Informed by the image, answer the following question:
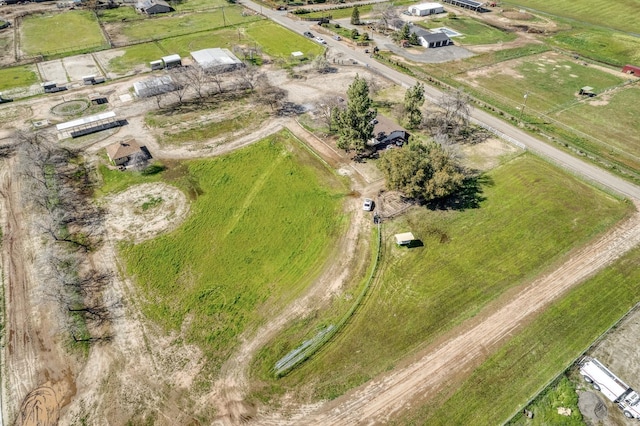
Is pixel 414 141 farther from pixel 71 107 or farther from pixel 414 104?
pixel 71 107

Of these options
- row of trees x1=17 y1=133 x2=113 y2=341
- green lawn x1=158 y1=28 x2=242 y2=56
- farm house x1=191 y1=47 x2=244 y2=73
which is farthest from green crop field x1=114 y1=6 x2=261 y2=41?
row of trees x1=17 y1=133 x2=113 y2=341

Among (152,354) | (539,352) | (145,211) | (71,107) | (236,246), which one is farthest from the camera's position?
(71,107)

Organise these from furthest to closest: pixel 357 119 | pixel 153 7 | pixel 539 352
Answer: pixel 153 7 → pixel 357 119 → pixel 539 352

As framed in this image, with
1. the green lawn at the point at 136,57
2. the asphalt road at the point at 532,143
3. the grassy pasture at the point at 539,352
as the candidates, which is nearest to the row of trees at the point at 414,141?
the asphalt road at the point at 532,143

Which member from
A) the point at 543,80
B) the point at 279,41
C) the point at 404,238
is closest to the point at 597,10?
the point at 543,80

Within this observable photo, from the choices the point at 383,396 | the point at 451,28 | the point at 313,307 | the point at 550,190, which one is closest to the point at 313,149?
the point at 313,307

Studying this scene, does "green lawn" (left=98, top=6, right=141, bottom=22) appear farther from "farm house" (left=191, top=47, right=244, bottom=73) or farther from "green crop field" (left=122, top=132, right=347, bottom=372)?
"green crop field" (left=122, top=132, right=347, bottom=372)
